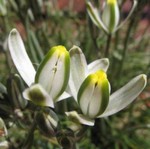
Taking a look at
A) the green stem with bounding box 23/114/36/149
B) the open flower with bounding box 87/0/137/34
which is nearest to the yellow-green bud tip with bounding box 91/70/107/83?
the green stem with bounding box 23/114/36/149

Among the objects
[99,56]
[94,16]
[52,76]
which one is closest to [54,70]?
[52,76]

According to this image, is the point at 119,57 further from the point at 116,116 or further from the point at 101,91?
the point at 101,91

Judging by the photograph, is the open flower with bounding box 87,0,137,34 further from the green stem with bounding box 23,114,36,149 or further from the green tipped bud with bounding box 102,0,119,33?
the green stem with bounding box 23,114,36,149

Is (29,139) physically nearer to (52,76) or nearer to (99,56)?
(52,76)

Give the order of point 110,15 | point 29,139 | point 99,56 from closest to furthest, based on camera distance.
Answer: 1. point 29,139
2. point 110,15
3. point 99,56

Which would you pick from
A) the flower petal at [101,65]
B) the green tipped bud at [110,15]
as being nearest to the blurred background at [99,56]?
the green tipped bud at [110,15]
